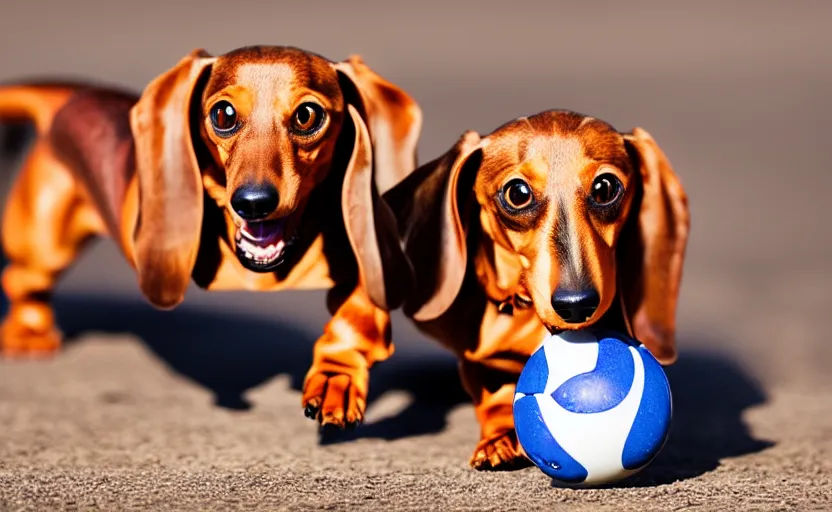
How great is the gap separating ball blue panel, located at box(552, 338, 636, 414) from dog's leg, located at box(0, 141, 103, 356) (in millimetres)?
2034

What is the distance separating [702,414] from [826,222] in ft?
10.6

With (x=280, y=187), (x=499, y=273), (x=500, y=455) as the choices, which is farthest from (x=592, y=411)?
(x=280, y=187)

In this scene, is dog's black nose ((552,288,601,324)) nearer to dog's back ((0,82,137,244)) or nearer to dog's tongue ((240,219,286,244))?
dog's tongue ((240,219,286,244))

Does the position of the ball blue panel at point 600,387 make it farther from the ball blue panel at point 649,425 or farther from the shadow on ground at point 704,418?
the shadow on ground at point 704,418

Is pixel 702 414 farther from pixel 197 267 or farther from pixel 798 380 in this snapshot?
pixel 197 267

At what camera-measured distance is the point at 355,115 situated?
11.1 feet

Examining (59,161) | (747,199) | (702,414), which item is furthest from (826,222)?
(59,161)

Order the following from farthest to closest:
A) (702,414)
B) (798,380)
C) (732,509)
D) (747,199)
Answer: (747,199) → (798,380) → (702,414) → (732,509)

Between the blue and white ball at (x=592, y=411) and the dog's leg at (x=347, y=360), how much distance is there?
1.41ft

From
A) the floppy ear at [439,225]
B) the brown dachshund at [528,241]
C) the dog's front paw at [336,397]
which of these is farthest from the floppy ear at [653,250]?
the dog's front paw at [336,397]

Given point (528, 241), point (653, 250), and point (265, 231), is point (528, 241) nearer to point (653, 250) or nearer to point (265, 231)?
point (653, 250)

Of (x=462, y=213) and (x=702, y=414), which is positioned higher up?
(x=462, y=213)

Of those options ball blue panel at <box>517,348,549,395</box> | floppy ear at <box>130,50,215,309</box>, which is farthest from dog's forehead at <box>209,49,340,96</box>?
ball blue panel at <box>517,348,549,395</box>

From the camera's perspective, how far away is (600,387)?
292cm
